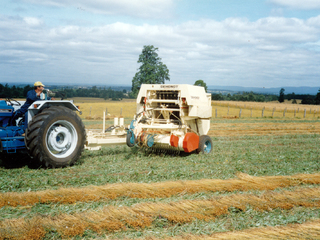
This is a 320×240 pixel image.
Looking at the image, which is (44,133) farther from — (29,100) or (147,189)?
(147,189)

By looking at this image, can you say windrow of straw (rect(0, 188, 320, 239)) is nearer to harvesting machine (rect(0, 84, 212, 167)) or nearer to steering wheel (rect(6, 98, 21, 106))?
harvesting machine (rect(0, 84, 212, 167))

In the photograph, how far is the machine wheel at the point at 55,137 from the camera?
635cm

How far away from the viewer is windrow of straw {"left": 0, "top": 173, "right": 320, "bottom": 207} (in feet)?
15.8

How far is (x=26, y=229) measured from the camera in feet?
12.0

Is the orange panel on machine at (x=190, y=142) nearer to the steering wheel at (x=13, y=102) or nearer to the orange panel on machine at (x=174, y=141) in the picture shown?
the orange panel on machine at (x=174, y=141)

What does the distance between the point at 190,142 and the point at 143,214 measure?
4.94 m

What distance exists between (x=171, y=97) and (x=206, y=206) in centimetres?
585

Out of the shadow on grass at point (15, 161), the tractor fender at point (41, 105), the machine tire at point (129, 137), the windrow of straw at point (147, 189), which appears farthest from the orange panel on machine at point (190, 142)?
the shadow on grass at point (15, 161)

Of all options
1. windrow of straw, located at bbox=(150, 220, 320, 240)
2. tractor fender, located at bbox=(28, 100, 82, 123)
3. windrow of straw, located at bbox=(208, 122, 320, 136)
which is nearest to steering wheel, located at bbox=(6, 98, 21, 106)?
tractor fender, located at bbox=(28, 100, 82, 123)

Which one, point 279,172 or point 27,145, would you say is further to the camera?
point 279,172

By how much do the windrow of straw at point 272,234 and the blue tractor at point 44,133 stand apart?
3.77 metres

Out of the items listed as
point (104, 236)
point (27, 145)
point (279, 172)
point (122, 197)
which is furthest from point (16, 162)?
point (279, 172)

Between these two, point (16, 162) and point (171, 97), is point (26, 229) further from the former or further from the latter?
point (171, 97)

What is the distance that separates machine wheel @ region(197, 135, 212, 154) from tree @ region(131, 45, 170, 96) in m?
41.7
